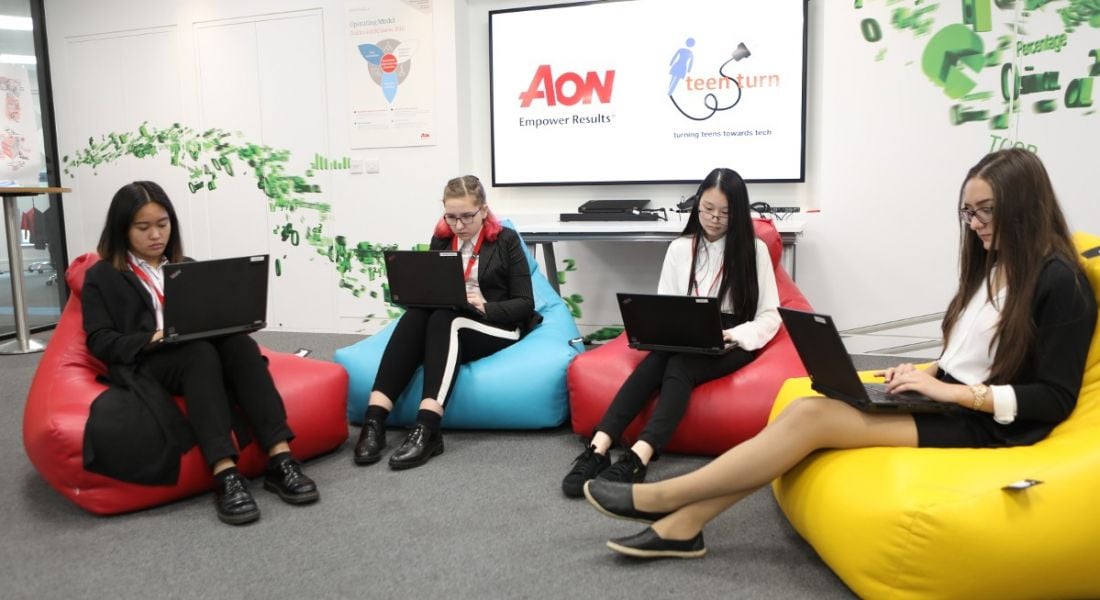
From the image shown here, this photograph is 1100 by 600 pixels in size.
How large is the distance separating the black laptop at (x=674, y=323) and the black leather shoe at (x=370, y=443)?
880mm

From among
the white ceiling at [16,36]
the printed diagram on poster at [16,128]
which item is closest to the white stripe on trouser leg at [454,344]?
the printed diagram on poster at [16,128]

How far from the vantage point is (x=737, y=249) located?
271 cm

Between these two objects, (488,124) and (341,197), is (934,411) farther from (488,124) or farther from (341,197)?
(341,197)

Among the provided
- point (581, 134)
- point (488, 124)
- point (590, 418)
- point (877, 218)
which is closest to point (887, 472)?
point (590, 418)

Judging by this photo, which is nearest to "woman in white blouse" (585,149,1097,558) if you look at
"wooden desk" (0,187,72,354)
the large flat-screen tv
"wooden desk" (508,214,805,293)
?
"wooden desk" (508,214,805,293)

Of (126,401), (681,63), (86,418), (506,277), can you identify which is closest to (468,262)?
(506,277)

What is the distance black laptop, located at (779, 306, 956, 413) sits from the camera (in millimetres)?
1739

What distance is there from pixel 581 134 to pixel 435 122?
2.84ft

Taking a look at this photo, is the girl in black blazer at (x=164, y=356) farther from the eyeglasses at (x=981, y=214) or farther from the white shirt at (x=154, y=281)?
the eyeglasses at (x=981, y=214)

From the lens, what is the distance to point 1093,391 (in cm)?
178

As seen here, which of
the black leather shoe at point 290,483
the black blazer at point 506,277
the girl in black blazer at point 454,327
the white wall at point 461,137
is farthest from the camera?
the white wall at point 461,137

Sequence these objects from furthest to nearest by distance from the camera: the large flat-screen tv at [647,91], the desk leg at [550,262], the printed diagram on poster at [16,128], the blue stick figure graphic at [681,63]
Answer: the printed diagram on poster at [16,128], the desk leg at [550,262], the blue stick figure graphic at [681,63], the large flat-screen tv at [647,91]

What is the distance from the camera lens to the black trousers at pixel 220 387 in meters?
2.29

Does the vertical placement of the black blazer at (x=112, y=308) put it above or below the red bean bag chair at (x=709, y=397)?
above
